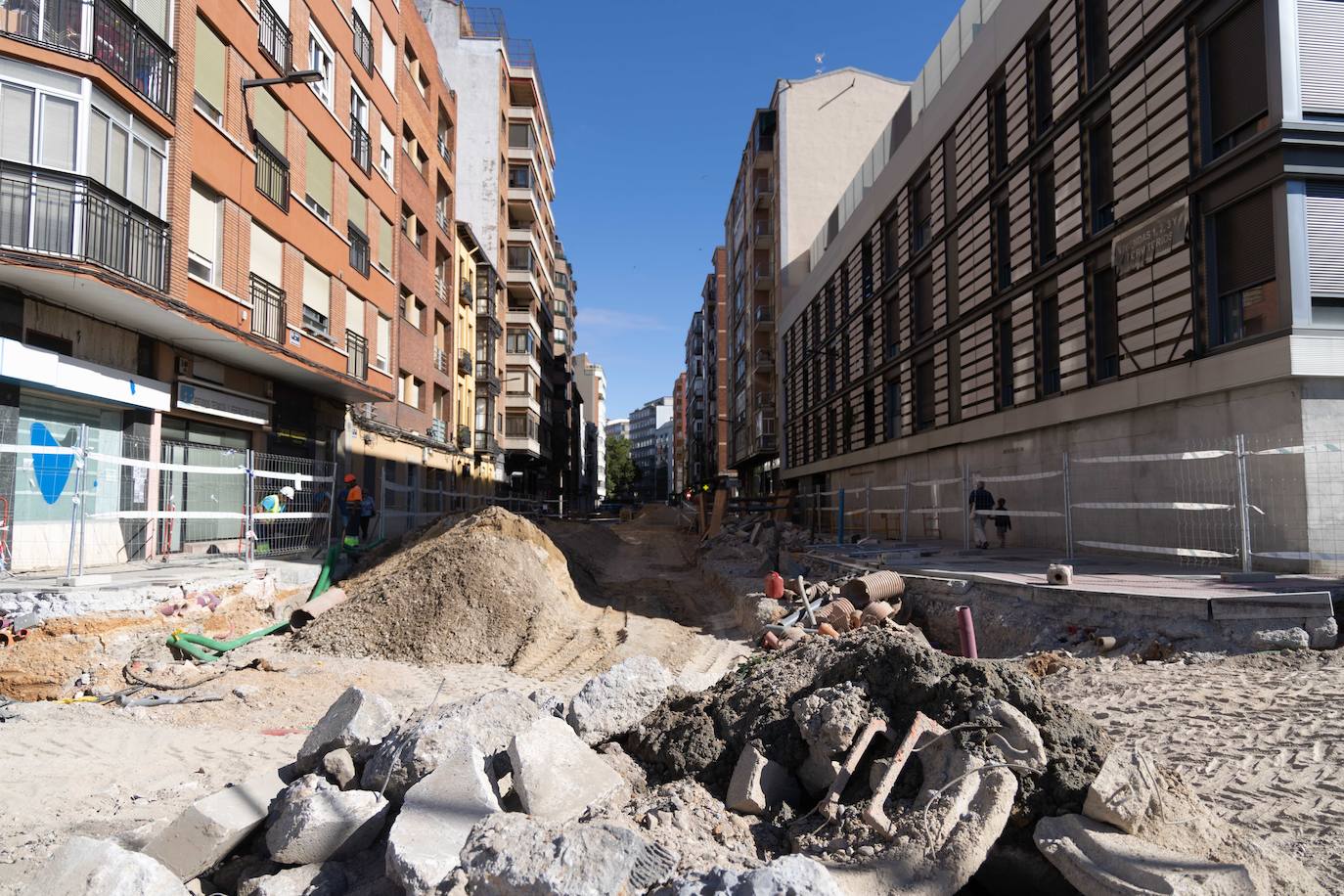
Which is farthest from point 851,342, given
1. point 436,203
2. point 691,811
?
point 691,811

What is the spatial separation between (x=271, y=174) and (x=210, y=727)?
13.2m

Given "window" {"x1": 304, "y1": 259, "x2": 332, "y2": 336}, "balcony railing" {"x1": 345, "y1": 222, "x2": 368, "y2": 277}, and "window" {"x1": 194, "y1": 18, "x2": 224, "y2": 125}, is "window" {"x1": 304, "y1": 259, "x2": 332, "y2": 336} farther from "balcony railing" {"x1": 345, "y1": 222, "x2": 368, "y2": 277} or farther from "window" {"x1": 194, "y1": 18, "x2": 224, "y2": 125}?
"window" {"x1": 194, "y1": 18, "x2": 224, "y2": 125}

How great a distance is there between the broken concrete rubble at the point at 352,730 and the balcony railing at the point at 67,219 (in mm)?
8980

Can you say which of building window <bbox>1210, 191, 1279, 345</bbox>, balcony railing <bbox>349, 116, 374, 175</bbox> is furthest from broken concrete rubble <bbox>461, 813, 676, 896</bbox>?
balcony railing <bbox>349, 116, 374, 175</bbox>

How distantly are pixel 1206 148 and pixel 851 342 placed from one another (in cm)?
1995

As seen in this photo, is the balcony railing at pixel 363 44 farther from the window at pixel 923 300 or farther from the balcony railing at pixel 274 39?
the window at pixel 923 300

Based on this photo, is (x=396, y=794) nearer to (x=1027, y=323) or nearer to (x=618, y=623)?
(x=618, y=623)

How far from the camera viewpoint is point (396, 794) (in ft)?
14.3

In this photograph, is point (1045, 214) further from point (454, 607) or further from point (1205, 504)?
point (454, 607)

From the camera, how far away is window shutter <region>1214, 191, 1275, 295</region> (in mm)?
10875

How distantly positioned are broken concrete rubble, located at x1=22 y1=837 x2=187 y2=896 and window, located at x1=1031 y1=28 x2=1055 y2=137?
19.0 metres

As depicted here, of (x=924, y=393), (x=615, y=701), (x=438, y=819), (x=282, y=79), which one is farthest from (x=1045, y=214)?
(x=438, y=819)

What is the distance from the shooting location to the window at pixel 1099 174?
15.0 m

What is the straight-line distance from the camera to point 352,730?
474cm
